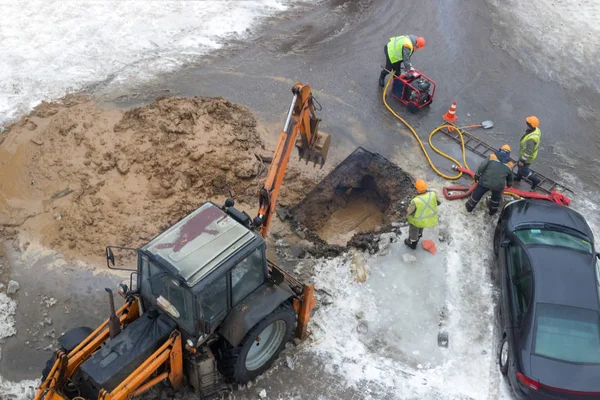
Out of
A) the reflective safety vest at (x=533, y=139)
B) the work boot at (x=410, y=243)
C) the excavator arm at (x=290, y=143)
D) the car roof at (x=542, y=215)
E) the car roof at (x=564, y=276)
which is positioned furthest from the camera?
the reflective safety vest at (x=533, y=139)

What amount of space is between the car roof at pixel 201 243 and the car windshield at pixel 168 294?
181 millimetres

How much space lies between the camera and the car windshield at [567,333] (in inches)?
284

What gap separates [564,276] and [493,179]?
7.68 feet

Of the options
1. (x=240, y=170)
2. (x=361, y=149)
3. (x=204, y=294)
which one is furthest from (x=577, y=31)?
(x=204, y=294)

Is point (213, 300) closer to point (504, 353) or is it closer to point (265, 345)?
point (265, 345)

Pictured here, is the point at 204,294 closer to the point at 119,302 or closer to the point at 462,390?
the point at 119,302

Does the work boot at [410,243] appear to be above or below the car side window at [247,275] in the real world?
below

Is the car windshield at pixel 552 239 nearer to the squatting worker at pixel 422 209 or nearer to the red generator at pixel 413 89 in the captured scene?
the squatting worker at pixel 422 209

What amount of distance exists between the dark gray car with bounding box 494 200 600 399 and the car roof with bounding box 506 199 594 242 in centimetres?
2

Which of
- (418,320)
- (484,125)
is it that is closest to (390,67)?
(484,125)

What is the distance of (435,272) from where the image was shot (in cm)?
924

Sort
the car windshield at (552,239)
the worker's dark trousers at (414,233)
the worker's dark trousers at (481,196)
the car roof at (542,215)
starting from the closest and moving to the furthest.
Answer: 1. the car windshield at (552,239)
2. the car roof at (542,215)
3. the worker's dark trousers at (414,233)
4. the worker's dark trousers at (481,196)

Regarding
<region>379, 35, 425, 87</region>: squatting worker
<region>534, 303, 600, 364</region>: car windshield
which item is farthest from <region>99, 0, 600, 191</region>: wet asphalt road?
<region>534, 303, 600, 364</region>: car windshield

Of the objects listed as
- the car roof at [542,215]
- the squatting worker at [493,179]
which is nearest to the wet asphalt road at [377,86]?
the squatting worker at [493,179]
